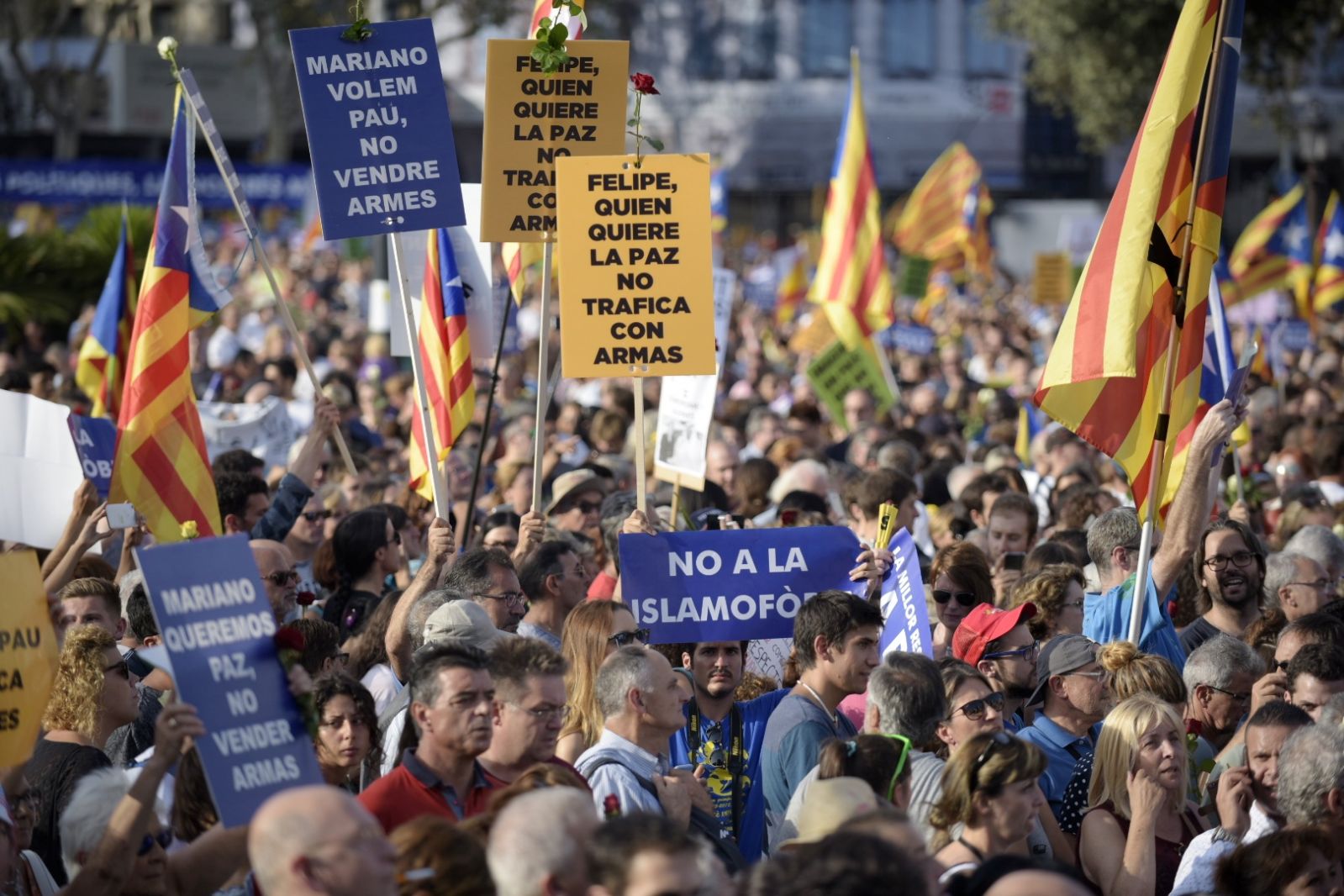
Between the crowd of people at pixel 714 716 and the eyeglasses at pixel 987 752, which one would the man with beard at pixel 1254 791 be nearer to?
the crowd of people at pixel 714 716

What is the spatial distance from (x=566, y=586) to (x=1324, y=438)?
6.88m

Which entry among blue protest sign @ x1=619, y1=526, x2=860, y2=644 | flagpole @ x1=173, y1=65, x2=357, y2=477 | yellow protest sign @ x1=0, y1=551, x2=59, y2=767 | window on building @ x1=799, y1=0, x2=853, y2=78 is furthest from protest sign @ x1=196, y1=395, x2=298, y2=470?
window on building @ x1=799, y1=0, x2=853, y2=78

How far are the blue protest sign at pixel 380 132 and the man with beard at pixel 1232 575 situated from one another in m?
3.29

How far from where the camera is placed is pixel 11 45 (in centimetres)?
4459

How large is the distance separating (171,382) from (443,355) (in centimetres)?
125

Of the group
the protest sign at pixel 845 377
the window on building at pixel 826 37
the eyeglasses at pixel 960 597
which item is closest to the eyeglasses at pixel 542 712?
the eyeglasses at pixel 960 597

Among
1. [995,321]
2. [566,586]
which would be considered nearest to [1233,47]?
[566,586]

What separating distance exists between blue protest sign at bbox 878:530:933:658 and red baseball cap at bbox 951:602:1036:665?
118 millimetres

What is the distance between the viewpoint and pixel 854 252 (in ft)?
54.2

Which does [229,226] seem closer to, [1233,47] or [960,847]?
[1233,47]

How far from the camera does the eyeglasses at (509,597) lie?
23.1 ft

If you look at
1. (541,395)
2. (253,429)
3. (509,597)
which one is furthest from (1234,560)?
(253,429)

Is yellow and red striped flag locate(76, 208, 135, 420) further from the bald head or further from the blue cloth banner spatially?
the blue cloth banner

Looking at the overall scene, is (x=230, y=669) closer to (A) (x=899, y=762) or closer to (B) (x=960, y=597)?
(A) (x=899, y=762)
